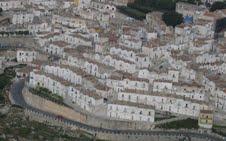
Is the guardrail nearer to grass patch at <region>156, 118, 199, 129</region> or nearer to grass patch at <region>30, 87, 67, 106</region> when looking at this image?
grass patch at <region>156, 118, 199, 129</region>

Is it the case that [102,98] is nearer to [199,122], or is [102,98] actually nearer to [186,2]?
[199,122]

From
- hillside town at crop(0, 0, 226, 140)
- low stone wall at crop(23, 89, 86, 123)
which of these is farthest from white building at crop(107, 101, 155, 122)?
low stone wall at crop(23, 89, 86, 123)

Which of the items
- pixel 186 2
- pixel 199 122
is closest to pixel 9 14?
pixel 186 2

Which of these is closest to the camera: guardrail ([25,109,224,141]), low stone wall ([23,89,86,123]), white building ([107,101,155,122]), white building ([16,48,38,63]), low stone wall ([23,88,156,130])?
guardrail ([25,109,224,141])

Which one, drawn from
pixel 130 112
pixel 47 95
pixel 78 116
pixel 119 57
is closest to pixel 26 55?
pixel 119 57

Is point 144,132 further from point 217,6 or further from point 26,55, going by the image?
point 217,6
